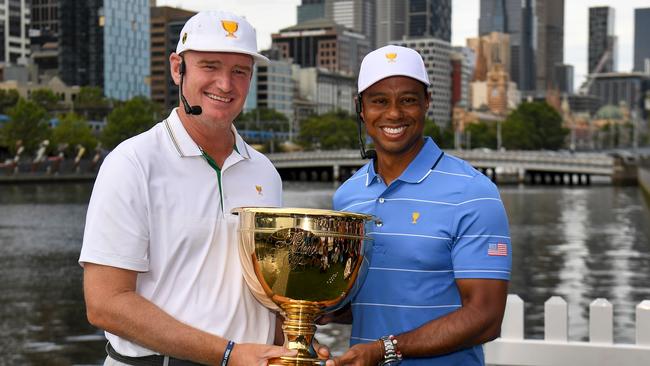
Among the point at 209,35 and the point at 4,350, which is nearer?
the point at 209,35

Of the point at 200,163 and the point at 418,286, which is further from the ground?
the point at 200,163

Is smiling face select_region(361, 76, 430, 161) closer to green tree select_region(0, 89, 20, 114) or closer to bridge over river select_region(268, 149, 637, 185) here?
bridge over river select_region(268, 149, 637, 185)

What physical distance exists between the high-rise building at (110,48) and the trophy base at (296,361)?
144821 millimetres

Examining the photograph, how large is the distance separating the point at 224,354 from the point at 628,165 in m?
77.7

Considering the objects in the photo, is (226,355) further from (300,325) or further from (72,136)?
(72,136)

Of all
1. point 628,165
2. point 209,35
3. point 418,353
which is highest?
point 209,35

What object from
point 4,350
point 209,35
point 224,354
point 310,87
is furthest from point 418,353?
point 310,87

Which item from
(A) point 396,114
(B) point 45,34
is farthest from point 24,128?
(B) point 45,34

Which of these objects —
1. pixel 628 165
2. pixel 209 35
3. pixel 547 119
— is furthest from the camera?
pixel 547 119

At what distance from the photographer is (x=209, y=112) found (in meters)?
3.08

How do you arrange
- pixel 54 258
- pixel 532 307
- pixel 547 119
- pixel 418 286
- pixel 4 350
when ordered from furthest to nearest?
pixel 547 119 < pixel 54 258 < pixel 532 307 < pixel 4 350 < pixel 418 286

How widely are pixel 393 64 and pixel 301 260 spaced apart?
0.80 meters

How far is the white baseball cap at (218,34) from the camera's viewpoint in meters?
2.97

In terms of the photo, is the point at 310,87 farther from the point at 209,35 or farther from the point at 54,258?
the point at 209,35
